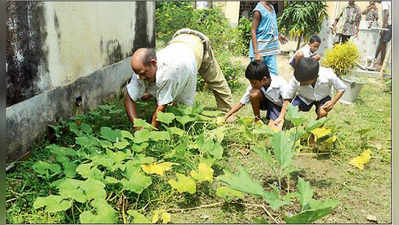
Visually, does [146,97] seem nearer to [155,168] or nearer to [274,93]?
[274,93]

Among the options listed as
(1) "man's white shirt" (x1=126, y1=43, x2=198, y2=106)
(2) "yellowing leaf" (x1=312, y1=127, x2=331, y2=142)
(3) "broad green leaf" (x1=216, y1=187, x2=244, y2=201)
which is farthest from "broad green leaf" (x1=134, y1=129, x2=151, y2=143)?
(2) "yellowing leaf" (x1=312, y1=127, x2=331, y2=142)

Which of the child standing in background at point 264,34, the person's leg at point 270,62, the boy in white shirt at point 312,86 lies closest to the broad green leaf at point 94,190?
the boy in white shirt at point 312,86

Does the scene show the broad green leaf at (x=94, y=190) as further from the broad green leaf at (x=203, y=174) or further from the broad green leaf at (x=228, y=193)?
the broad green leaf at (x=228, y=193)

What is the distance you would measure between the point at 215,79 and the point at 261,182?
1755mm

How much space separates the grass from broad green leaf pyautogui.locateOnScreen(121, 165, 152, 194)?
18cm

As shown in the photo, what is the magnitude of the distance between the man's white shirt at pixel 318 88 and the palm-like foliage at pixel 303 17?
5.73m

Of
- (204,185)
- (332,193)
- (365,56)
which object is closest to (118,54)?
(204,185)

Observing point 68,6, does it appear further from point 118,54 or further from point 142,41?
point 142,41

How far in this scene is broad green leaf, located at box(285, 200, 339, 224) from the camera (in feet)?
5.38

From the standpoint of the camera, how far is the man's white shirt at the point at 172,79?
121 inches

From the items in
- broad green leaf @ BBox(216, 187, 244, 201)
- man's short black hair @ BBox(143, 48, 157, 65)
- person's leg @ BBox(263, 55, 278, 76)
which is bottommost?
broad green leaf @ BBox(216, 187, 244, 201)

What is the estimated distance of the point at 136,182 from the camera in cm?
220

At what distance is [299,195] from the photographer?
6.15 ft

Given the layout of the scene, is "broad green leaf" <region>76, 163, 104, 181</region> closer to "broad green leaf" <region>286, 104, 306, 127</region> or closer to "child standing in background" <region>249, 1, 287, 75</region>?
"broad green leaf" <region>286, 104, 306, 127</region>
